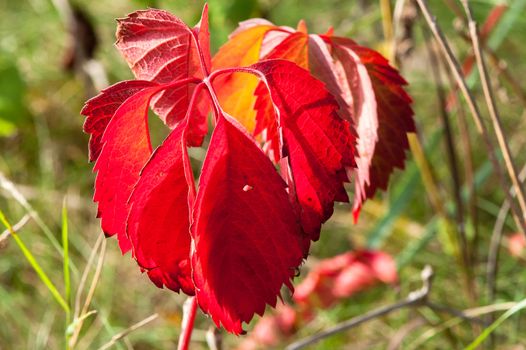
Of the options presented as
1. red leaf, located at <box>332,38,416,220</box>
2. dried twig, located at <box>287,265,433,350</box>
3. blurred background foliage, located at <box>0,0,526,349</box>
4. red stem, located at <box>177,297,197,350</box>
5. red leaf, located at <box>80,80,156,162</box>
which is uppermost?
red leaf, located at <box>80,80,156,162</box>

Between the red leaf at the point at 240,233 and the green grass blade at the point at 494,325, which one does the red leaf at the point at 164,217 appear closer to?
the red leaf at the point at 240,233

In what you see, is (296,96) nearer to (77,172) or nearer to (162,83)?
A: (162,83)

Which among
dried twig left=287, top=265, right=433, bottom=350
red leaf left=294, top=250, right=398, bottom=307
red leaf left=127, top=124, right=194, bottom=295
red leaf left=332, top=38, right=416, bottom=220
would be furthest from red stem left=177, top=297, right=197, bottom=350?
red leaf left=294, top=250, right=398, bottom=307

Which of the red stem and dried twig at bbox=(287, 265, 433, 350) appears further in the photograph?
dried twig at bbox=(287, 265, 433, 350)

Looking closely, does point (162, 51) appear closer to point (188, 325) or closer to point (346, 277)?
point (188, 325)

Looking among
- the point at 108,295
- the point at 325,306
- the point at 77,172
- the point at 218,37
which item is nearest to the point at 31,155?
the point at 77,172

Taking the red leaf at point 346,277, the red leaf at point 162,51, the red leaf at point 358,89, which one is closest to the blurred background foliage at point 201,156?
the red leaf at point 346,277

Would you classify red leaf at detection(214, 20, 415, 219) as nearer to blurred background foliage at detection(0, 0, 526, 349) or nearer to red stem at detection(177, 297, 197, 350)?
red stem at detection(177, 297, 197, 350)
